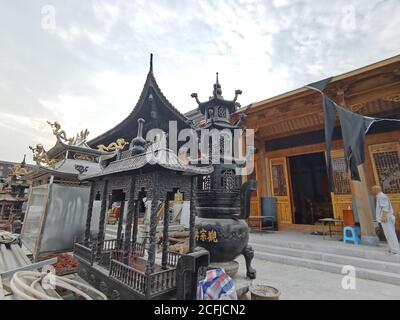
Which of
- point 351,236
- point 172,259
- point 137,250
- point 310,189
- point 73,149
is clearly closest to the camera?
point 172,259

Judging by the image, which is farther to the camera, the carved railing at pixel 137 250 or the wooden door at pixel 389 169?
the wooden door at pixel 389 169

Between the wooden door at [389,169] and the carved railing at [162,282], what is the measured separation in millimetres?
7603

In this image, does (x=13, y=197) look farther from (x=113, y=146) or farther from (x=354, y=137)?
(x=354, y=137)

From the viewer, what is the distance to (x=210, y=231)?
410 centimetres

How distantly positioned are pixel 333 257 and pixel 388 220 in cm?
162

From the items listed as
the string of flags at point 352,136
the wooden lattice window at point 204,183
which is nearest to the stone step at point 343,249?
the string of flags at point 352,136

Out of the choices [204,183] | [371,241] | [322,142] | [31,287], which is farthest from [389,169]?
[31,287]

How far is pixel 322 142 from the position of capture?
858 cm

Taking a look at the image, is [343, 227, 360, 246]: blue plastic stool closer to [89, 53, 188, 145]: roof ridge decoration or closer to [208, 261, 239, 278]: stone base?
[208, 261, 239, 278]: stone base

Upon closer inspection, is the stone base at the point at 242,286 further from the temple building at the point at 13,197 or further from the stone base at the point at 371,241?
the temple building at the point at 13,197

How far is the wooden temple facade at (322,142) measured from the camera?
20.5ft

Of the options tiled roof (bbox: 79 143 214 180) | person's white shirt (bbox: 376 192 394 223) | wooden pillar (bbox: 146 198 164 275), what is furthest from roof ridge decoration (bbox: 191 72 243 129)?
person's white shirt (bbox: 376 192 394 223)

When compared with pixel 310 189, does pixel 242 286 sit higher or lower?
lower
